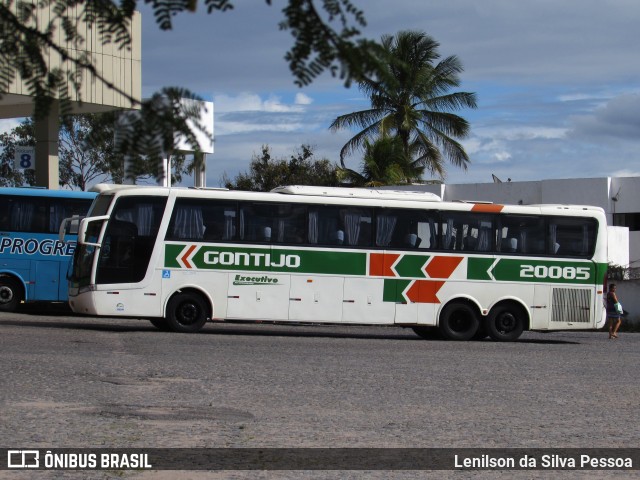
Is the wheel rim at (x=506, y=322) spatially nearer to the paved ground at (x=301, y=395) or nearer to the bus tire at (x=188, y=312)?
the paved ground at (x=301, y=395)

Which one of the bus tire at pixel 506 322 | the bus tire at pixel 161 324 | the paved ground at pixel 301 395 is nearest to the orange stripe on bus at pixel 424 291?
the bus tire at pixel 506 322

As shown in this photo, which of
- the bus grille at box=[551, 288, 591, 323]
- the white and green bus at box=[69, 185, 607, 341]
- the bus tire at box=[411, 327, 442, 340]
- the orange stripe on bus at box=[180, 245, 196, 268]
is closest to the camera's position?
the white and green bus at box=[69, 185, 607, 341]

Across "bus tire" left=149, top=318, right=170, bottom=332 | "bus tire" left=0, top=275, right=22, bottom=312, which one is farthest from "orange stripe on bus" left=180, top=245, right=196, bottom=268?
"bus tire" left=0, top=275, right=22, bottom=312

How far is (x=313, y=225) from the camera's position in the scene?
23.2 meters

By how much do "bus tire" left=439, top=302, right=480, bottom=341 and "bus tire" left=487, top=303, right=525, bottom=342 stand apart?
0.34m

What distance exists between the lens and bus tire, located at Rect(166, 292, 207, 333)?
2250cm

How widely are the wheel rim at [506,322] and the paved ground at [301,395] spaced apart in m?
2.16

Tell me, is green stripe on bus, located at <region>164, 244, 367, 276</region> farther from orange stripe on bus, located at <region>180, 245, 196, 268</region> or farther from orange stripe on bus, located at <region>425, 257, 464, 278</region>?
orange stripe on bus, located at <region>425, 257, 464, 278</region>

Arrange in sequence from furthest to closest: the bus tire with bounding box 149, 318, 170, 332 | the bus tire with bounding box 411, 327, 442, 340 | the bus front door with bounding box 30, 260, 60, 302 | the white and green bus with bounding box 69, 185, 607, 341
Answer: the bus front door with bounding box 30, 260, 60, 302, the bus tire with bounding box 411, 327, 442, 340, the bus tire with bounding box 149, 318, 170, 332, the white and green bus with bounding box 69, 185, 607, 341

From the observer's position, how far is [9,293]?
28.0 m

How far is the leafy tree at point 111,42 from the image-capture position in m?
3.56

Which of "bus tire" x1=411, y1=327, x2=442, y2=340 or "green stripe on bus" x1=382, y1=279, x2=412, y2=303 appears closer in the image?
"green stripe on bus" x1=382, y1=279, x2=412, y2=303

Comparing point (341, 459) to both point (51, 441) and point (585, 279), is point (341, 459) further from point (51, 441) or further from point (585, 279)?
point (585, 279)

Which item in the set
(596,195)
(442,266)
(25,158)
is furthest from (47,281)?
(596,195)
